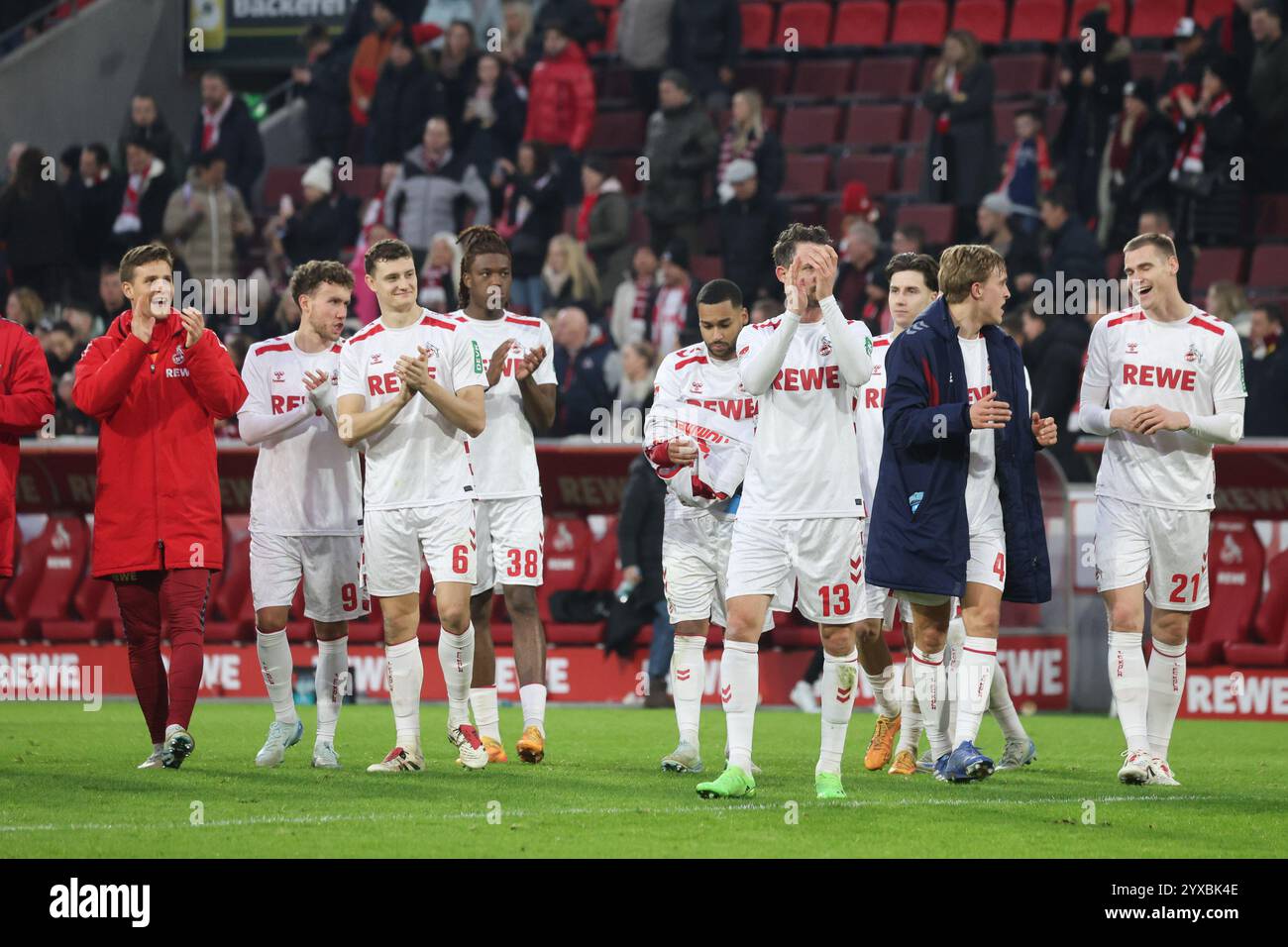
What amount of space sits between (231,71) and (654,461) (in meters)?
18.5

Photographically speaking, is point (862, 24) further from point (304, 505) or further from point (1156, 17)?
point (304, 505)

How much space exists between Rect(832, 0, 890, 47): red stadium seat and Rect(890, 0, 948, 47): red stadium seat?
0.54 feet

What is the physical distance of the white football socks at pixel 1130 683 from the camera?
9.02 meters

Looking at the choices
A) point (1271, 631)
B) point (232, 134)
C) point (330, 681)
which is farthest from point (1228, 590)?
point (232, 134)

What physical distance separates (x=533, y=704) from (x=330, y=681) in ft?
3.31

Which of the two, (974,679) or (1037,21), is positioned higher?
(1037,21)

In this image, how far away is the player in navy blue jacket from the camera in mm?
8266

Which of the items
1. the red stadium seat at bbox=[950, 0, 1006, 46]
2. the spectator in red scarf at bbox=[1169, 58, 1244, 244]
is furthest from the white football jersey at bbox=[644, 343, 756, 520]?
the red stadium seat at bbox=[950, 0, 1006, 46]

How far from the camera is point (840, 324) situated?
797 centimetres

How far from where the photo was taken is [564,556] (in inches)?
590

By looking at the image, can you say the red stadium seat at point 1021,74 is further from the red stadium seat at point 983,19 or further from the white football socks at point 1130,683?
the white football socks at point 1130,683

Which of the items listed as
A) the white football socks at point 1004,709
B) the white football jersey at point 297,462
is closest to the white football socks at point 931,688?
the white football socks at point 1004,709

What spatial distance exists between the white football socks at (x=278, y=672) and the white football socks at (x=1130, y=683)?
13.2ft
